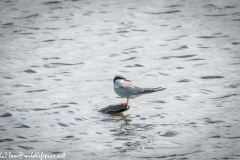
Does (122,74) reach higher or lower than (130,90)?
lower

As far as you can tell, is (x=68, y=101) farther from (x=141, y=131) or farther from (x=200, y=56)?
(x=200, y=56)

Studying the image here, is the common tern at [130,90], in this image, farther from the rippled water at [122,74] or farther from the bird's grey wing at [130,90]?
the rippled water at [122,74]

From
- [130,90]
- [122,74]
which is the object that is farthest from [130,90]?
[122,74]

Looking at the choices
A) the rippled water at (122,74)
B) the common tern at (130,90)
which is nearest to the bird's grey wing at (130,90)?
the common tern at (130,90)

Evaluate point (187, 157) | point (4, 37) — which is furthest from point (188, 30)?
point (187, 157)

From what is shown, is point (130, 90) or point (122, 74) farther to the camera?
point (122, 74)

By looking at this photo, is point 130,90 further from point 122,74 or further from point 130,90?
point 122,74

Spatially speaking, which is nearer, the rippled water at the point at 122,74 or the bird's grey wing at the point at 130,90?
the rippled water at the point at 122,74

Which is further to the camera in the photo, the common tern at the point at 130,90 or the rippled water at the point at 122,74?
the common tern at the point at 130,90

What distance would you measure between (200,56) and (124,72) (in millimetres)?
2925

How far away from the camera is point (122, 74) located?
546 inches

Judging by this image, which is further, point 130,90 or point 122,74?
point 122,74

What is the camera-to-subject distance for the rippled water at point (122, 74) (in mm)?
9477

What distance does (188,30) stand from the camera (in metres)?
17.9
